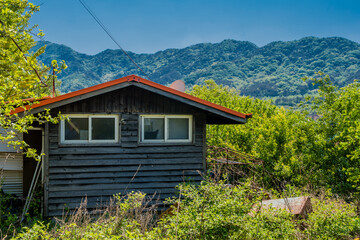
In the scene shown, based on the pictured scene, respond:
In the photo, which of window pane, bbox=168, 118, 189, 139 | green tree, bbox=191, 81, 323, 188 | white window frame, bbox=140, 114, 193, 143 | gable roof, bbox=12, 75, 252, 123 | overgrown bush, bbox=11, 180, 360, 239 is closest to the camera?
overgrown bush, bbox=11, 180, 360, 239

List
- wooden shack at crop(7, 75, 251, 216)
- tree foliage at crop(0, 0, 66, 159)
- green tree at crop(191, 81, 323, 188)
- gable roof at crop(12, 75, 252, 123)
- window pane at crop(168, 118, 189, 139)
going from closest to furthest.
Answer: tree foliage at crop(0, 0, 66, 159)
gable roof at crop(12, 75, 252, 123)
wooden shack at crop(7, 75, 251, 216)
window pane at crop(168, 118, 189, 139)
green tree at crop(191, 81, 323, 188)

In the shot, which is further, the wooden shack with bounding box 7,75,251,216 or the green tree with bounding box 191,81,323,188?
the green tree with bounding box 191,81,323,188

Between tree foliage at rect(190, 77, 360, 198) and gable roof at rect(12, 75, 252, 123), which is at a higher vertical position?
gable roof at rect(12, 75, 252, 123)

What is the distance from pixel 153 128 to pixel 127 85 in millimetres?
1585

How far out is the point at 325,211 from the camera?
666 cm

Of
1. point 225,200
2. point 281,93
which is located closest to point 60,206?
point 225,200

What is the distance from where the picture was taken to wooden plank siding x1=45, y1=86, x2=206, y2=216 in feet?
28.8

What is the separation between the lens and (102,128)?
9.12 meters

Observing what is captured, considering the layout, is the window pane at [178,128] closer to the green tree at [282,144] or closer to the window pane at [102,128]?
the window pane at [102,128]

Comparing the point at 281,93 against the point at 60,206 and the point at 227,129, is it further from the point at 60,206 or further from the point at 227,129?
the point at 60,206

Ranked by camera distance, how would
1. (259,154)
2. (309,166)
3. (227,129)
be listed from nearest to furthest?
(309,166), (259,154), (227,129)

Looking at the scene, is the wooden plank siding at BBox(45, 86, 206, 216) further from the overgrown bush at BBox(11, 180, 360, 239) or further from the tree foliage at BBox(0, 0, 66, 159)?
the overgrown bush at BBox(11, 180, 360, 239)

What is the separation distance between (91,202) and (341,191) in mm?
9247

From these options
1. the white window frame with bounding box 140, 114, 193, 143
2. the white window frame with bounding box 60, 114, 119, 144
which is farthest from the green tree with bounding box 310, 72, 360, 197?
the white window frame with bounding box 60, 114, 119, 144
